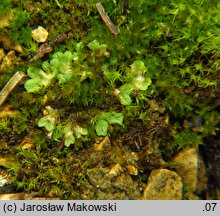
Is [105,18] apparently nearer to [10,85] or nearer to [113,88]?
[113,88]

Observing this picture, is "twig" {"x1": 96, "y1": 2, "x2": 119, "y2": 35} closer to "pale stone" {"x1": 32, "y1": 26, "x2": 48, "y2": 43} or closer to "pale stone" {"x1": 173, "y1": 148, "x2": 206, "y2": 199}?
"pale stone" {"x1": 32, "y1": 26, "x2": 48, "y2": 43}

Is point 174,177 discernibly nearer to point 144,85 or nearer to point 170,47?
point 144,85

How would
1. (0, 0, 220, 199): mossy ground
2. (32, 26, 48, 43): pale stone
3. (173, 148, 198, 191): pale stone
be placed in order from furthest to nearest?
(173, 148, 198, 191): pale stone, (32, 26, 48, 43): pale stone, (0, 0, 220, 199): mossy ground

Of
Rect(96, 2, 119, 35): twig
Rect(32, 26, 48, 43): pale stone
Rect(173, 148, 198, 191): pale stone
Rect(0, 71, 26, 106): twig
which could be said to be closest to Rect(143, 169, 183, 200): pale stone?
Rect(173, 148, 198, 191): pale stone

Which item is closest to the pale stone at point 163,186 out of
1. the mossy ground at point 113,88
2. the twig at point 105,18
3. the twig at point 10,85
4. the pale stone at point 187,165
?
the mossy ground at point 113,88

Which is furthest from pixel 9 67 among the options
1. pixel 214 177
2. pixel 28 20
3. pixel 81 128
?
pixel 214 177

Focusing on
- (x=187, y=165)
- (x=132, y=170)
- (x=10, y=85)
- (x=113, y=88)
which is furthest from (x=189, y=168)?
(x=10, y=85)

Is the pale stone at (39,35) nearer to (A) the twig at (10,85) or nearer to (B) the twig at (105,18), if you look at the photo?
(A) the twig at (10,85)
